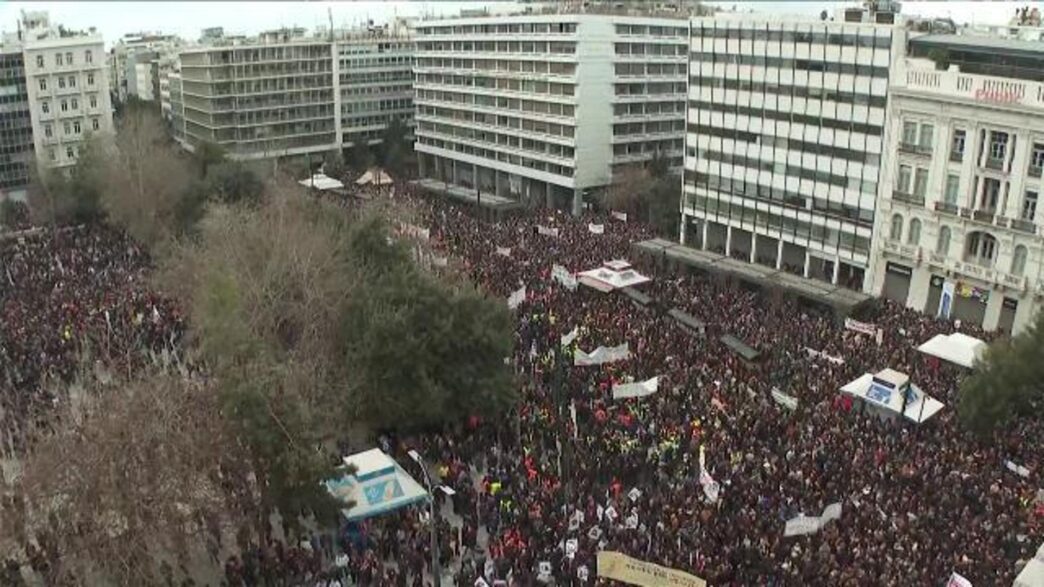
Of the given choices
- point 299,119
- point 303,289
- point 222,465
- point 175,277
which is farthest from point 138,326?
point 299,119

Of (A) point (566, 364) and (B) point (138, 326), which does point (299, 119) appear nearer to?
(B) point (138, 326)

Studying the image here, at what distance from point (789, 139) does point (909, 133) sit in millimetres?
7668

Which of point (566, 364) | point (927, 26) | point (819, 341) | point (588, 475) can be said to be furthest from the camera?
point (927, 26)

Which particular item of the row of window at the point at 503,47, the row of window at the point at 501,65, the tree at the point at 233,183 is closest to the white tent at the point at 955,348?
the row of window at the point at 501,65

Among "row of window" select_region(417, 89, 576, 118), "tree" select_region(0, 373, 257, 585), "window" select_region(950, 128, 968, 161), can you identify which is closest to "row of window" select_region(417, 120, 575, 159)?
"row of window" select_region(417, 89, 576, 118)

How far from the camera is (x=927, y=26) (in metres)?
45.5

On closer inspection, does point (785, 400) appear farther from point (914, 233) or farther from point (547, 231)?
point (547, 231)

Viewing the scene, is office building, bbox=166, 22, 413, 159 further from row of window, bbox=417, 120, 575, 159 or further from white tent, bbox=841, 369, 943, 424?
white tent, bbox=841, 369, 943, 424

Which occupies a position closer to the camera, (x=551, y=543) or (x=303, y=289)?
(x=551, y=543)

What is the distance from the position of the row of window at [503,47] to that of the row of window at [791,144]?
583 inches

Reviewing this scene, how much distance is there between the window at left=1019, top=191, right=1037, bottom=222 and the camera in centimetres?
3931

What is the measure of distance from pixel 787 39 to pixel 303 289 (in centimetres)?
3064

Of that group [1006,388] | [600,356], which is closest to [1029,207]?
[1006,388]

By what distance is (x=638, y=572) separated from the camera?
20.4 metres
